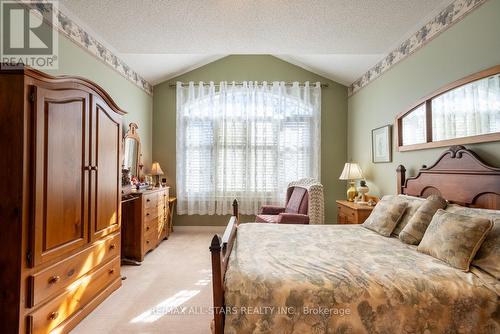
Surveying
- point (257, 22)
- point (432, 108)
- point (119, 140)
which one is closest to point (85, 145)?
point (119, 140)

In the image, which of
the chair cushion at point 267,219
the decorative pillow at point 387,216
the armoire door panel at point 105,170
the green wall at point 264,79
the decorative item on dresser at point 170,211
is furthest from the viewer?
the green wall at point 264,79

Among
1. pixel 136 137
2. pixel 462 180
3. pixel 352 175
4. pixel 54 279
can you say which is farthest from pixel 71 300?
pixel 352 175

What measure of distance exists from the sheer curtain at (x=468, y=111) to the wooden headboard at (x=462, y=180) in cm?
19

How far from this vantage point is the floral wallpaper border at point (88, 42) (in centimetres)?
244

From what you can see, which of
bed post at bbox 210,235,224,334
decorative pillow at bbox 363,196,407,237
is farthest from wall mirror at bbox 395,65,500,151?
bed post at bbox 210,235,224,334

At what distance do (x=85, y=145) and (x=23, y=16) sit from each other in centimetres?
119

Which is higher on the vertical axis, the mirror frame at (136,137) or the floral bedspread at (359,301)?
the mirror frame at (136,137)

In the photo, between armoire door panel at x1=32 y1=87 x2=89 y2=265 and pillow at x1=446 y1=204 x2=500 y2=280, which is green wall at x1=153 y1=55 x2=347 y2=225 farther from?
pillow at x1=446 y1=204 x2=500 y2=280

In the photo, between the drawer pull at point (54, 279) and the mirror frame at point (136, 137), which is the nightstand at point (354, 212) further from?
the mirror frame at point (136, 137)

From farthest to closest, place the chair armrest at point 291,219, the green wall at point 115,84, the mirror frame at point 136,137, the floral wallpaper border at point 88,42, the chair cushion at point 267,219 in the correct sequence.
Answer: the mirror frame at point 136,137
the chair cushion at point 267,219
the chair armrest at point 291,219
the green wall at point 115,84
the floral wallpaper border at point 88,42

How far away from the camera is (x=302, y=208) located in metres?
3.78

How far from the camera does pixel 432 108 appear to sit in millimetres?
2619

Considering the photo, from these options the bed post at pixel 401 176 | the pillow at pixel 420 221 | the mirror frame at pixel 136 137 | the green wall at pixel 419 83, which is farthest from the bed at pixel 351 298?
the mirror frame at pixel 136 137

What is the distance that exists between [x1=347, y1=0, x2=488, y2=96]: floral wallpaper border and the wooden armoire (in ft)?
10.6
